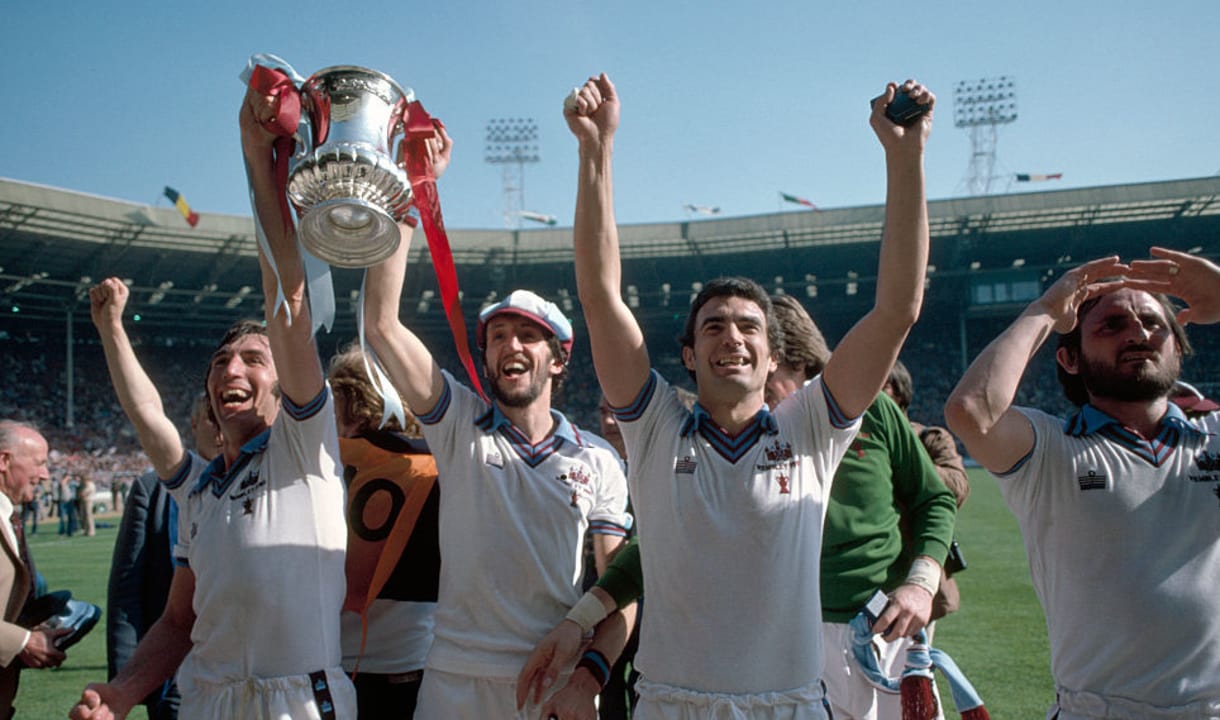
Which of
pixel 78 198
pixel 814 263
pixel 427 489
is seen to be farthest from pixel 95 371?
pixel 427 489

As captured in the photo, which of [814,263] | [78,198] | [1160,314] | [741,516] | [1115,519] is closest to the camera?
[741,516]

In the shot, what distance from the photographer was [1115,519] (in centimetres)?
234

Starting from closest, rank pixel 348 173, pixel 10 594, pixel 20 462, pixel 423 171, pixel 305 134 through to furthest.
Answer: pixel 348 173 → pixel 305 134 → pixel 423 171 → pixel 10 594 → pixel 20 462

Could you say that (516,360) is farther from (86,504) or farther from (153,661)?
(86,504)

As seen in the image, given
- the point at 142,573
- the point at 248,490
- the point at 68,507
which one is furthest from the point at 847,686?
the point at 68,507

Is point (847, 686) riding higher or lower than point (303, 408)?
lower

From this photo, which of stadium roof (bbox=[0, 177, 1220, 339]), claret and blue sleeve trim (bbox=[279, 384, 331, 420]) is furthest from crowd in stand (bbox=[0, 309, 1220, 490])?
Answer: claret and blue sleeve trim (bbox=[279, 384, 331, 420])

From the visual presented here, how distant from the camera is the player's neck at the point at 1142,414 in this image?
2.50 meters

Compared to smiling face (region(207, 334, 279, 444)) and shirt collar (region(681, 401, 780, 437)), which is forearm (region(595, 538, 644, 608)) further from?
smiling face (region(207, 334, 279, 444))

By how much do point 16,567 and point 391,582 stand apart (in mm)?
1680

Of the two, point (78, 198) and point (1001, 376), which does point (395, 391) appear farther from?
point (78, 198)

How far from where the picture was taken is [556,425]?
9.39ft

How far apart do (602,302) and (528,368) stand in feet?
2.10

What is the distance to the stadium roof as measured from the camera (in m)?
27.7
